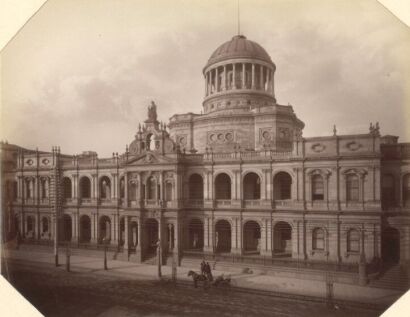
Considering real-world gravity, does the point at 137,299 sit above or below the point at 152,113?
below

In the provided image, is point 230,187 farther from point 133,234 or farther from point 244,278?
point 133,234

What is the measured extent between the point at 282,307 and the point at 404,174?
10.6 meters

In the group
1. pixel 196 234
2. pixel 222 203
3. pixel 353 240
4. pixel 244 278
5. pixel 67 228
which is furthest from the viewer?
pixel 67 228

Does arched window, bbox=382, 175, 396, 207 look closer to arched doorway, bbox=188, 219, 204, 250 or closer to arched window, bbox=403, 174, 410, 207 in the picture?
arched window, bbox=403, 174, 410, 207

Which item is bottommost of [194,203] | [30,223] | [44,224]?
[44,224]

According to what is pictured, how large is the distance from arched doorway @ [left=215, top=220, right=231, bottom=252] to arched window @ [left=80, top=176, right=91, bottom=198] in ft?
41.8

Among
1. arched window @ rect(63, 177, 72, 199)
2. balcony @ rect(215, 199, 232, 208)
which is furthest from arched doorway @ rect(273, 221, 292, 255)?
arched window @ rect(63, 177, 72, 199)

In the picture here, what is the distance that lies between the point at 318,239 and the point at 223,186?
26.2ft

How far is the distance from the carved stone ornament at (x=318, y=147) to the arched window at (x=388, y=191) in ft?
12.9

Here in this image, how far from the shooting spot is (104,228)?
3056 centimetres

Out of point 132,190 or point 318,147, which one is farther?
point 132,190

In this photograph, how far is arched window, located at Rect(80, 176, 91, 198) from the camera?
3081 centimetres

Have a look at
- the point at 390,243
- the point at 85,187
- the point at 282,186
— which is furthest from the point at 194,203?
the point at 390,243

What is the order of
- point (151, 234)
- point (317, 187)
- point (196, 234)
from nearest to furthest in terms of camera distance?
point (317, 187) → point (196, 234) → point (151, 234)
